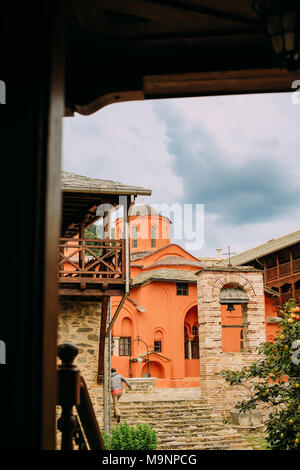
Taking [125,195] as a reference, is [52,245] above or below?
below

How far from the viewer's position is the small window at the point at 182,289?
2331cm

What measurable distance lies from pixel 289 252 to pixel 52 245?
26.9 metres

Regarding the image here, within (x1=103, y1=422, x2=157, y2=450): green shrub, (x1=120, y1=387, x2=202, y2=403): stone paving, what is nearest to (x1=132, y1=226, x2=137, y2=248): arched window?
(x1=120, y1=387, x2=202, y2=403): stone paving

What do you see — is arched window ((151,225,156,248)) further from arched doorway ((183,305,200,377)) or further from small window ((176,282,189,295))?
small window ((176,282,189,295))

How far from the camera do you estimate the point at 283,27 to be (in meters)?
2.06

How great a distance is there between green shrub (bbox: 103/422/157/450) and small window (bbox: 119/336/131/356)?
446 inches

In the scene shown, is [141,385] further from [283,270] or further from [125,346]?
[283,270]

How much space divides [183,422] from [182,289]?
1037 centimetres

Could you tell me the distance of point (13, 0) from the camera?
1.53 meters

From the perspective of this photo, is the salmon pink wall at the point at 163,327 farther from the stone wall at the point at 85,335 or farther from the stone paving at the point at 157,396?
the stone wall at the point at 85,335

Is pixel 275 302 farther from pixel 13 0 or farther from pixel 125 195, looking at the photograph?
pixel 13 0

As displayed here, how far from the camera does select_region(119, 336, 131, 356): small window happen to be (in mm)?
21984

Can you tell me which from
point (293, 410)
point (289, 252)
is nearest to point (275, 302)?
point (289, 252)
